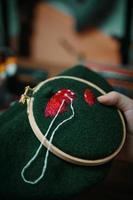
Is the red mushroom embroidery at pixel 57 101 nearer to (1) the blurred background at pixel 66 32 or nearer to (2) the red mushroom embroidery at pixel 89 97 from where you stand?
(2) the red mushroom embroidery at pixel 89 97

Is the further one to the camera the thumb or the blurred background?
the blurred background

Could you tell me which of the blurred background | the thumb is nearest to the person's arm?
the thumb

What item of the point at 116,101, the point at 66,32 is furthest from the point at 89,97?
the point at 66,32

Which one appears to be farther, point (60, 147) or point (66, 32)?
point (66, 32)

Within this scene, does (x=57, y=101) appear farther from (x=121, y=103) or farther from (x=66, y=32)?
(x=66, y=32)

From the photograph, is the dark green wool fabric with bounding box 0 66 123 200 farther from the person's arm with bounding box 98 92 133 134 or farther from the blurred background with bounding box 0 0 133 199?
the blurred background with bounding box 0 0 133 199

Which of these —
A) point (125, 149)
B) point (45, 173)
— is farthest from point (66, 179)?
point (125, 149)

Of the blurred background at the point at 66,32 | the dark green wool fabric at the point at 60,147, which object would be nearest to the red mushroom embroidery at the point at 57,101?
the dark green wool fabric at the point at 60,147
